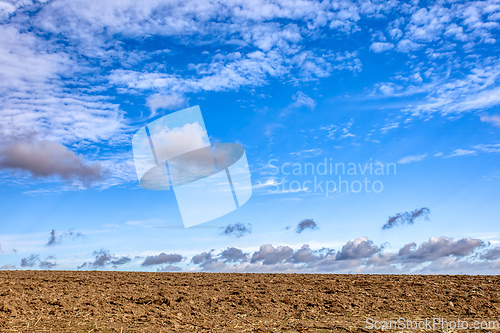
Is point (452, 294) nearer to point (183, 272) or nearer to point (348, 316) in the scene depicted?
point (348, 316)

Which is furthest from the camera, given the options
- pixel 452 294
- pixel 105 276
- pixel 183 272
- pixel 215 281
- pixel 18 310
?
pixel 183 272

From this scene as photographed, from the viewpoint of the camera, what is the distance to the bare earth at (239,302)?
33.7 ft

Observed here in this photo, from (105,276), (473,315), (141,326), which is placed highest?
(105,276)

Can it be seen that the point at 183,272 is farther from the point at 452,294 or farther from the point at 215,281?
the point at 452,294

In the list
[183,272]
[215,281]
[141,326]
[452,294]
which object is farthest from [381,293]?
[183,272]

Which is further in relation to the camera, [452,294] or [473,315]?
[452,294]

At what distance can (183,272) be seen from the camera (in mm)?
17641

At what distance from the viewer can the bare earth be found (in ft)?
33.7

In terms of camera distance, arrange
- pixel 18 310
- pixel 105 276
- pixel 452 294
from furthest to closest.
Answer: pixel 105 276
pixel 452 294
pixel 18 310

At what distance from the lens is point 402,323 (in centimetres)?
1019

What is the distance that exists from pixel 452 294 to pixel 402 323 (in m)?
3.63

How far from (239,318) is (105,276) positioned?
27.2ft

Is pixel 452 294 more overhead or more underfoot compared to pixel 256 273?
more underfoot

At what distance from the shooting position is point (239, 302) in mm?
12023
